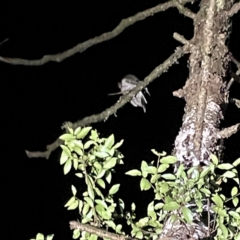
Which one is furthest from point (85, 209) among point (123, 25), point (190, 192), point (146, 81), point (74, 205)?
point (123, 25)

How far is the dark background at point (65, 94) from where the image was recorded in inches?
76.3

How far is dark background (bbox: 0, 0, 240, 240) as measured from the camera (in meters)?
1.94

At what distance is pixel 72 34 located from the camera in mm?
2055

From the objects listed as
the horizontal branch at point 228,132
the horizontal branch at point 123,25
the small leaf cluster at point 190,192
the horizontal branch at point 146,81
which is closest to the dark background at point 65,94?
the horizontal branch at point 123,25

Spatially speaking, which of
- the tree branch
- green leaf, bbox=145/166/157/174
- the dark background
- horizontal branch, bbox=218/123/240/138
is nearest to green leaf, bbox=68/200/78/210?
green leaf, bbox=145/166/157/174

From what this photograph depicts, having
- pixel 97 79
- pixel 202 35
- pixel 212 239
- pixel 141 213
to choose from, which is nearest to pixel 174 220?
pixel 212 239

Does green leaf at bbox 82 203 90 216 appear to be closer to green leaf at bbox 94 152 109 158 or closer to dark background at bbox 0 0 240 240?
green leaf at bbox 94 152 109 158

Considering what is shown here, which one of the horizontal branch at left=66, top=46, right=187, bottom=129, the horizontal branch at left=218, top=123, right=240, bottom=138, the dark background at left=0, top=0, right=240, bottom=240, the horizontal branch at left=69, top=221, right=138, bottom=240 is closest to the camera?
the horizontal branch at left=69, top=221, right=138, bottom=240

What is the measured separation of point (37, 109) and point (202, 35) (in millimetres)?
1193

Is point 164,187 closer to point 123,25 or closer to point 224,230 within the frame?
point 224,230

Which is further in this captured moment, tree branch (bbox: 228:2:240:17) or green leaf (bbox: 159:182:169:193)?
tree branch (bbox: 228:2:240:17)

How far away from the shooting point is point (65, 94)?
82.3 inches

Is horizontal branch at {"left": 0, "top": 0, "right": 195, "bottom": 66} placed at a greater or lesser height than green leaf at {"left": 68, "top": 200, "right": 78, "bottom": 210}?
greater

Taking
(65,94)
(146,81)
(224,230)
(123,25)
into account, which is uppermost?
(65,94)
